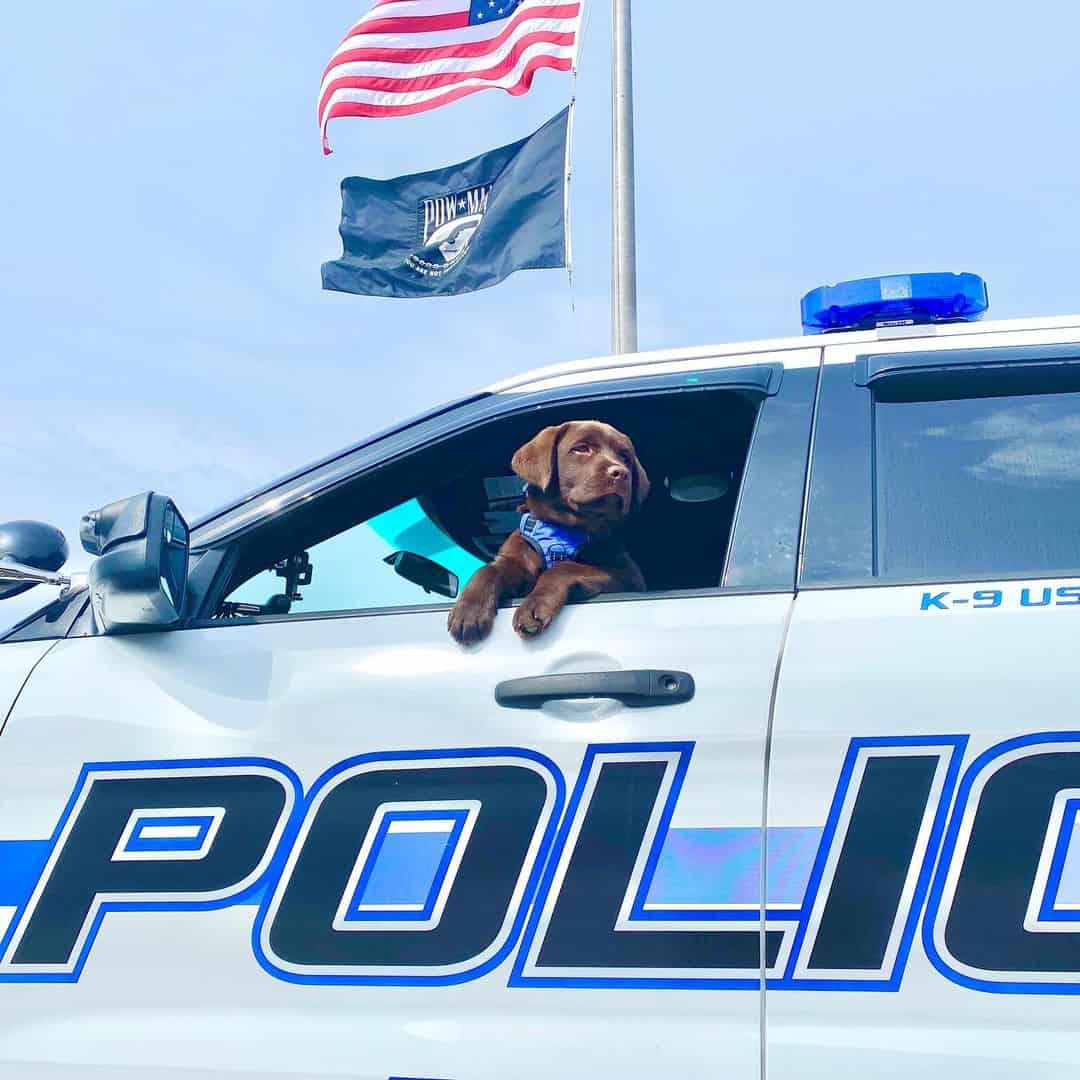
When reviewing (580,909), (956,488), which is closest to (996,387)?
(956,488)

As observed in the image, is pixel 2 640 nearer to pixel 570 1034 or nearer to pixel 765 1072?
pixel 570 1034

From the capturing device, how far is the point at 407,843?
1944 millimetres

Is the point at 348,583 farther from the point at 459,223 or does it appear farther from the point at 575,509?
the point at 459,223

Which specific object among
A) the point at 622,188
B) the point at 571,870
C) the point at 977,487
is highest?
the point at 622,188

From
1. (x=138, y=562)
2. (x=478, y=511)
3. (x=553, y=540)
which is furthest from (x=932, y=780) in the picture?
(x=478, y=511)

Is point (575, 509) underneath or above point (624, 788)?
above

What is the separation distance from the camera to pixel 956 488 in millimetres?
2107

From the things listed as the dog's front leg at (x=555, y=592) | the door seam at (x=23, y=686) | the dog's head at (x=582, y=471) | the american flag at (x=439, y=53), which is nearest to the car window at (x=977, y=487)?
the dog's front leg at (x=555, y=592)

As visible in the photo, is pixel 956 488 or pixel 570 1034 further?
pixel 956 488

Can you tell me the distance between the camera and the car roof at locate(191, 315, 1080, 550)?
230cm

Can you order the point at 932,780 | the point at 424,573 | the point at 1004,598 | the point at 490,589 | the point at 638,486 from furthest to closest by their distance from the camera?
1. the point at 424,573
2. the point at 638,486
3. the point at 490,589
4. the point at 1004,598
5. the point at 932,780

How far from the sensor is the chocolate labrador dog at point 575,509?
7.82 ft

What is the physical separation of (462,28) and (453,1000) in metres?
6.46

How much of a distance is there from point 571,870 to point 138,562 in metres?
0.91
